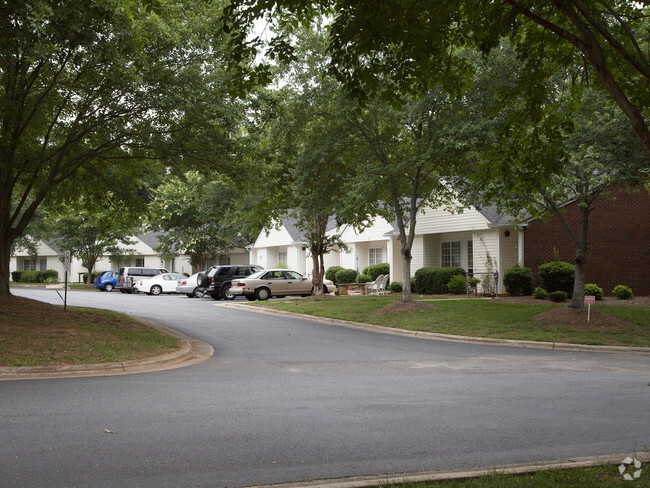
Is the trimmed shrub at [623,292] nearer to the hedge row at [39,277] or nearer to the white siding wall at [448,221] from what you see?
the white siding wall at [448,221]

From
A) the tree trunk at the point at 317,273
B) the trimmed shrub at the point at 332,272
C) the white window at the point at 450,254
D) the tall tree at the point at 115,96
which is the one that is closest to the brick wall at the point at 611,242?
the white window at the point at 450,254

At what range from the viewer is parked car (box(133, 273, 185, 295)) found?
37969 mm

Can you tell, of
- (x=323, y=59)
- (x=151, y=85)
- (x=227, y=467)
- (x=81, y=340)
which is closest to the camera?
(x=227, y=467)

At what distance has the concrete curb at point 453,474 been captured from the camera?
4.83 m

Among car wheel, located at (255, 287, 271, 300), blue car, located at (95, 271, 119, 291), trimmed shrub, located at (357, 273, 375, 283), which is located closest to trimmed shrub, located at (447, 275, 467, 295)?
trimmed shrub, located at (357, 273, 375, 283)

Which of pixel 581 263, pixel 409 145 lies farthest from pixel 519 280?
pixel 409 145

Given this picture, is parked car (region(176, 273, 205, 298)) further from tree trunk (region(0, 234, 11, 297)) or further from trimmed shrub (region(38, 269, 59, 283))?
trimmed shrub (region(38, 269, 59, 283))

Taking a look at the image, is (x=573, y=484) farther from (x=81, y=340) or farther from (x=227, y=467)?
(x=81, y=340)

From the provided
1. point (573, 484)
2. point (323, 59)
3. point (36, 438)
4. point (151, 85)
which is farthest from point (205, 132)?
point (573, 484)

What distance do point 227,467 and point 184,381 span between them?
458cm

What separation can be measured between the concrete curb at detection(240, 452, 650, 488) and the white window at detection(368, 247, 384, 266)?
3082 cm

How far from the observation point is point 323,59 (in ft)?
65.6

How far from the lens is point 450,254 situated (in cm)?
3114

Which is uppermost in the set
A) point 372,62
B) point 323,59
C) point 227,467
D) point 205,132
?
point 323,59
